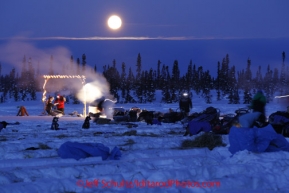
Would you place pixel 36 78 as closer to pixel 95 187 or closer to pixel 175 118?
pixel 175 118

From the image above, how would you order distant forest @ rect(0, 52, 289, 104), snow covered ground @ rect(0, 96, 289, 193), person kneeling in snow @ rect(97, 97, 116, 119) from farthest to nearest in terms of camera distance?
distant forest @ rect(0, 52, 289, 104) < person kneeling in snow @ rect(97, 97, 116, 119) < snow covered ground @ rect(0, 96, 289, 193)

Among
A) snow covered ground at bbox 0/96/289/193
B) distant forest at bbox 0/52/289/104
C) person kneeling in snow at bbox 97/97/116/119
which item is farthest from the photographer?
distant forest at bbox 0/52/289/104

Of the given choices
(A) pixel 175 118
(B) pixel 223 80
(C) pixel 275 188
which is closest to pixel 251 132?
(C) pixel 275 188

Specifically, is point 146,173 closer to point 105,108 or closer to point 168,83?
point 105,108

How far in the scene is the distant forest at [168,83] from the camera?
83.1m

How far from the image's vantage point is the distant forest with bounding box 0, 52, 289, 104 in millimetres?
83125

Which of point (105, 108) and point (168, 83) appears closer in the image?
point (105, 108)

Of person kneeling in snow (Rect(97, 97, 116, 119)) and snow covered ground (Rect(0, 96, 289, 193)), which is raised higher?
person kneeling in snow (Rect(97, 97, 116, 119))

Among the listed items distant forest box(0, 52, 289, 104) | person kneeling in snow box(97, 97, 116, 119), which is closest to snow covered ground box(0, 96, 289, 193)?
person kneeling in snow box(97, 97, 116, 119)

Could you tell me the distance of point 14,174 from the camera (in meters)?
6.73

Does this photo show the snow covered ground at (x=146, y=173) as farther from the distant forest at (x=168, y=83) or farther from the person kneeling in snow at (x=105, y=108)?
the distant forest at (x=168, y=83)

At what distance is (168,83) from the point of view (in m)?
88.5

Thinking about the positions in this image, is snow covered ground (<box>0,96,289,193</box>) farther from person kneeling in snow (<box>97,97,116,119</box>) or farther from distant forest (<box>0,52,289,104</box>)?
distant forest (<box>0,52,289,104</box>)

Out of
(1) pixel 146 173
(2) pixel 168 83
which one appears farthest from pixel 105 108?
(2) pixel 168 83
